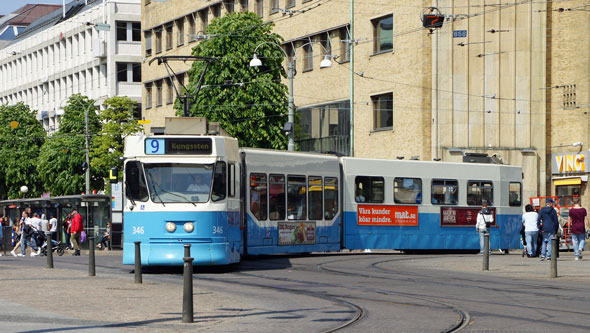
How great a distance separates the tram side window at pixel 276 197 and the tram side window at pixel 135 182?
18.9 feet

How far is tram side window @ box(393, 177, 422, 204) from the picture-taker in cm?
3081

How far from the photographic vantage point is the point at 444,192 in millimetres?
31797

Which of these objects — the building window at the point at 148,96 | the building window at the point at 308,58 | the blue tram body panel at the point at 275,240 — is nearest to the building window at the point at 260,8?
the building window at the point at 308,58

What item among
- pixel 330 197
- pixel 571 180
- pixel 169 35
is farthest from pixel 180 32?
pixel 330 197

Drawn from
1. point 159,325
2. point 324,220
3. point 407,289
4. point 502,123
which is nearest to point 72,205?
point 502,123

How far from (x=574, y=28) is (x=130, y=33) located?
43.2 m

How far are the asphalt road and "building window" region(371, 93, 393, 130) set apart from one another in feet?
77.4

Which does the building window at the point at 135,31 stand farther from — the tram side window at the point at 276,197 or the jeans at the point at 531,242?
the tram side window at the point at 276,197

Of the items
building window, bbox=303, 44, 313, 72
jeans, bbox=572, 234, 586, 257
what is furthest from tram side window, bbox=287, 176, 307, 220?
building window, bbox=303, 44, 313, 72

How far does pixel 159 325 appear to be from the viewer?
476 inches

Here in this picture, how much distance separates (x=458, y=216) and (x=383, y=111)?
653 inches

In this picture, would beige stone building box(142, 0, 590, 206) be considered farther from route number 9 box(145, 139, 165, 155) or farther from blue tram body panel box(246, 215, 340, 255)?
route number 9 box(145, 139, 165, 155)

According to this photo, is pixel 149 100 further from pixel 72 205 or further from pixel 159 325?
pixel 159 325

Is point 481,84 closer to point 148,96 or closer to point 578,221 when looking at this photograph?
point 578,221
